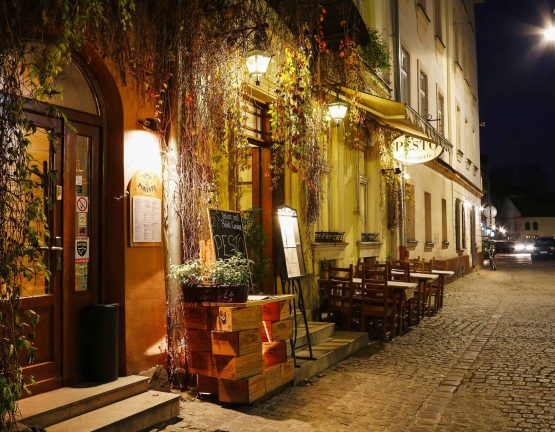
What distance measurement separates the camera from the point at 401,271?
450 inches

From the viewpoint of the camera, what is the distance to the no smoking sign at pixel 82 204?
5441 mm

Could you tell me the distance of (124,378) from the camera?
5457 millimetres

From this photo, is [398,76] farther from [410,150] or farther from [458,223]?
[458,223]

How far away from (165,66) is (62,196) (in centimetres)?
181

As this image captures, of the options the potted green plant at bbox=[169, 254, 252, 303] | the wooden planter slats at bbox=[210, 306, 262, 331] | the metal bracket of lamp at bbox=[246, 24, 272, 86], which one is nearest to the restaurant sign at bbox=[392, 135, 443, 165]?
the metal bracket of lamp at bbox=[246, 24, 272, 86]

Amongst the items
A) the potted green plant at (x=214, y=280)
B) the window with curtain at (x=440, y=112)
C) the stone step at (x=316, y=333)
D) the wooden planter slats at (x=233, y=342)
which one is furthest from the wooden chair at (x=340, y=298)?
the window with curtain at (x=440, y=112)

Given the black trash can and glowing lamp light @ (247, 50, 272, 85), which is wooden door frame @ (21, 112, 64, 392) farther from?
glowing lamp light @ (247, 50, 272, 85)

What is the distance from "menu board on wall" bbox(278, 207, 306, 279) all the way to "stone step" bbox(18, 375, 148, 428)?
8.05ft

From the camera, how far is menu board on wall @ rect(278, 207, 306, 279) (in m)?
7.27

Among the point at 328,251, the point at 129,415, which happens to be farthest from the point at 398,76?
→ the point at 129,415

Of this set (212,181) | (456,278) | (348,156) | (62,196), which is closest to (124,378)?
(62,196)

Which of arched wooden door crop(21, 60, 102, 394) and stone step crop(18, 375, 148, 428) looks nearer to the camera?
stone step crop(18, 375, 148, 428)

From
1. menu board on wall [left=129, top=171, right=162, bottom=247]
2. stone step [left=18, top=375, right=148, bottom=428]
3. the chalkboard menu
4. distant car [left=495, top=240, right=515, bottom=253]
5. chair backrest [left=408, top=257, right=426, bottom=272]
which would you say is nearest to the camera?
stone step [left=18, top=375, right=148, bottom=428]

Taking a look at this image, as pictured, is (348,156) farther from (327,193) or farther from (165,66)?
(165,66)
